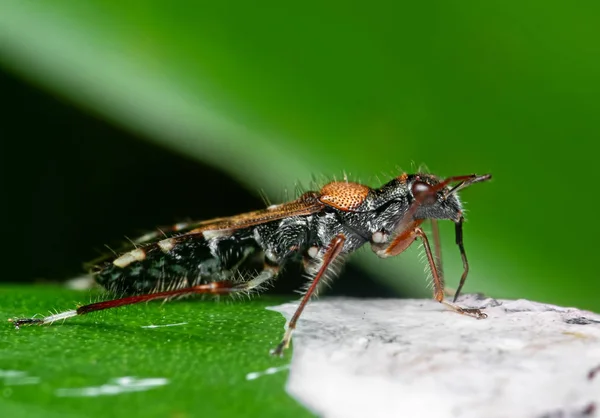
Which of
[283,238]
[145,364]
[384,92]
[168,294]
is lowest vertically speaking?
[145,364]

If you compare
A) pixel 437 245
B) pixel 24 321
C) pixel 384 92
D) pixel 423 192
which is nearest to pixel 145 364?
pixel 24 321

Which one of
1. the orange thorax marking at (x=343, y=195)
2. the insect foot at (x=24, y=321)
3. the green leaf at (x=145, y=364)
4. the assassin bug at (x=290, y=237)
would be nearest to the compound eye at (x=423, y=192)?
the assassin bug at (x=290, y=237)

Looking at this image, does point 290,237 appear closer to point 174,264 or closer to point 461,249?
point 174,264

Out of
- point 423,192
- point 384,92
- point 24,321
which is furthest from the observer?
point 384,92

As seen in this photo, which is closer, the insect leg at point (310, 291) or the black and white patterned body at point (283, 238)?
the insect leg at point (310, 291)

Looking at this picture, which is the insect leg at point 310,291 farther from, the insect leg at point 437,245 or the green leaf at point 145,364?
the insect leg at point 437,245

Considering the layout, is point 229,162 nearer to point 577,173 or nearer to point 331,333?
point 331,333

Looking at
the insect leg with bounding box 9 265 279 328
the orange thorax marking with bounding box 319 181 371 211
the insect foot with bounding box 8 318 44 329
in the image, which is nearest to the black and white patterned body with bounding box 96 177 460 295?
the orange thorax marking with bounding box 319 181 371 211
